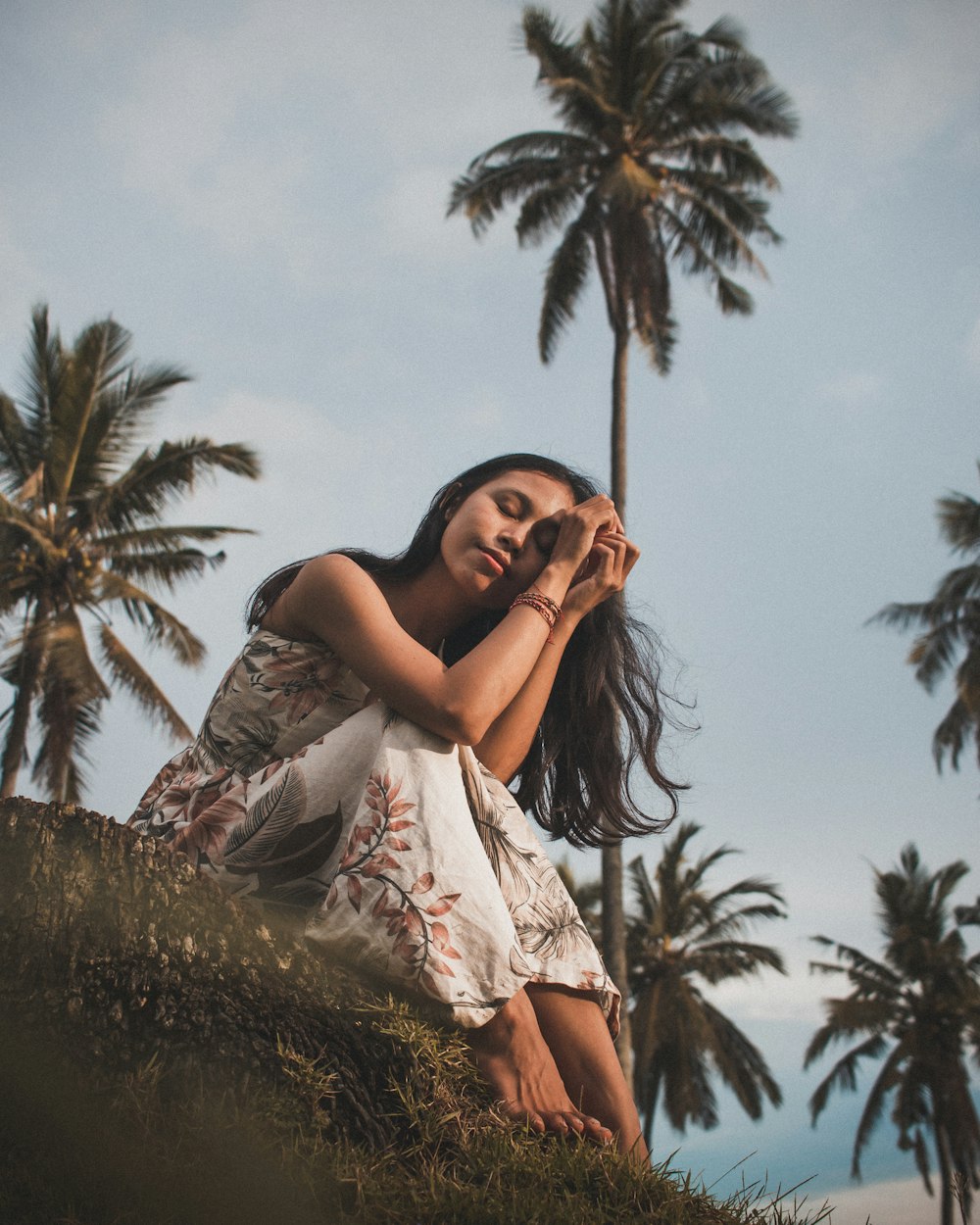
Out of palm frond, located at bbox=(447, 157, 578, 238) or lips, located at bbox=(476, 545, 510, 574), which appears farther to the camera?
palm frond, located at bbox=(447, 157, 578, 238)

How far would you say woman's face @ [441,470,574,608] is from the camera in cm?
319

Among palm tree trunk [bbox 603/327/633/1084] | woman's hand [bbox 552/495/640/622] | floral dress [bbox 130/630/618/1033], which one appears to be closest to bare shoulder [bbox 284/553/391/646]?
floral dress [bbox 130/630/618/1033]

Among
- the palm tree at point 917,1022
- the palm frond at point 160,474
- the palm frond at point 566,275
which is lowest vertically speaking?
the palm tree at point 917,1022

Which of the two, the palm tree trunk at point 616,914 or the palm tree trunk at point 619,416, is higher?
the palm tree trunk at point 619,416

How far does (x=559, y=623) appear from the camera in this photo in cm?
319

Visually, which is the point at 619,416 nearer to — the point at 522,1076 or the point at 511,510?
the point at 511,510

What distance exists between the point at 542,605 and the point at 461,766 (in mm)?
592

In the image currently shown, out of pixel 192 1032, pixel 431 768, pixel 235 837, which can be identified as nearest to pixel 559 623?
pixel 431 768

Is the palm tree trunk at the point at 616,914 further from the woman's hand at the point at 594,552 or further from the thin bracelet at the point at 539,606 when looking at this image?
the thin bracelet at the point at 539,606

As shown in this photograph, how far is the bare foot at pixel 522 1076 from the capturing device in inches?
84.2

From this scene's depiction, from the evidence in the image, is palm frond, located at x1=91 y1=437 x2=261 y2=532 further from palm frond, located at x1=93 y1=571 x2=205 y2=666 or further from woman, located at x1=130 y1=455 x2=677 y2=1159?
woman, located at x1=130 y1=455 x2=677 y2=1159

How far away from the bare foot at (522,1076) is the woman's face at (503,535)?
131 cm

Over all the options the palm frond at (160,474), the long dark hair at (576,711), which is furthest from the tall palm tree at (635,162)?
the long dark hair at (576,711)

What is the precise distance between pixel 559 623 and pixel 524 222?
18642 mm
